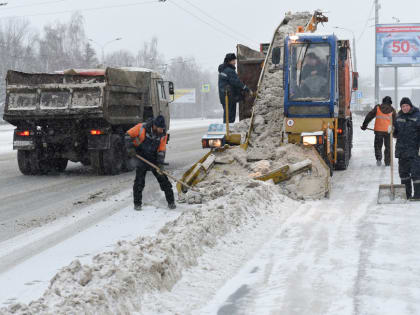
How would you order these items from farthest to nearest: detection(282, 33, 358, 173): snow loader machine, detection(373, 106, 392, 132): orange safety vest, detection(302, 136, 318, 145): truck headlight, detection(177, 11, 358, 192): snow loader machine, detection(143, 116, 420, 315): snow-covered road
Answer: detection(373, 106, 392, 132): orange safety vest
detection(282, 33, 358, 173): snow loader machine
detection(177, 11, 358, 192): snow loader machine
detection(302, 136, 318, 145): truck headlight
detection(143, 116, 420, 315): snow-covered road

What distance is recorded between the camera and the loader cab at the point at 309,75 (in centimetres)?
1264

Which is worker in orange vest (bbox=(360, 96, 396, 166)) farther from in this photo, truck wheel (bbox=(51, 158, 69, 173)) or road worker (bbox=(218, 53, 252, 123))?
truck wheel (bbox=(51, 158, 69, 173))

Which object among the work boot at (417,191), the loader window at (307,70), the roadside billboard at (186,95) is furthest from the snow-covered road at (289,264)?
the roadside billboard at (186,95)

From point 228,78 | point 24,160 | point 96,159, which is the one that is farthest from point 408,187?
point 24,160

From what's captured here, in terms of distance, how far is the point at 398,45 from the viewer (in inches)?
1939

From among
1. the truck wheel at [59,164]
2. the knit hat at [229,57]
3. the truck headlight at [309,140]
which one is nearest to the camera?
the truck headlight at [309,140]

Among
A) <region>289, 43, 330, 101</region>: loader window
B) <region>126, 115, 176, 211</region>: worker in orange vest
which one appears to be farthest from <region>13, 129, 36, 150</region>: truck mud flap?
<region>289, 43, 330, 101</region>: loader window

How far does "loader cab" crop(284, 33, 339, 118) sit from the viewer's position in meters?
12.6

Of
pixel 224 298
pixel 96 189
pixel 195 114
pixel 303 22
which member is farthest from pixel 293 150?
pixel 195 114

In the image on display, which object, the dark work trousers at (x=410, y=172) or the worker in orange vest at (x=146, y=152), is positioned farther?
the dark work trousers at (x=410, y=172)

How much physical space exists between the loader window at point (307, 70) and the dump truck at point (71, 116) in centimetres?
385

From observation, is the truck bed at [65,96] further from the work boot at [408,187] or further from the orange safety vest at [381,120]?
the work boot at [408,187]

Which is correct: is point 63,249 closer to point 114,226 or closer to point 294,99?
point 114,226

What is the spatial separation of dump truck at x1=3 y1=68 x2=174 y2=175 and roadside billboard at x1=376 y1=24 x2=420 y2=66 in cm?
3759
